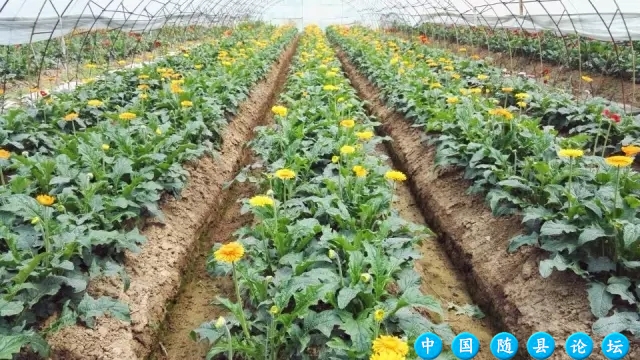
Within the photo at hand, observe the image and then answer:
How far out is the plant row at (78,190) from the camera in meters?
2.88

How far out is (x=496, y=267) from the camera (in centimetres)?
396

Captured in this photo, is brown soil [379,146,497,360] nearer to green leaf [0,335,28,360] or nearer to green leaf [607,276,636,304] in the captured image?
green leaf [607,276,636,304]

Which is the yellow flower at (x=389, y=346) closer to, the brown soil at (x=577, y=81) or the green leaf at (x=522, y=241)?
the green leaf at (x=522, y=241)

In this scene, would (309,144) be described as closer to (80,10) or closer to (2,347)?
(2,347)

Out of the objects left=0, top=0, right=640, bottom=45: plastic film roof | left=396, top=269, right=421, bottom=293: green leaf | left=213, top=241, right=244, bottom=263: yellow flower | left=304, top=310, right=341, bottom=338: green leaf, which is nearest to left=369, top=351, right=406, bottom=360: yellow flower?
left=213, top=241, right=244, bottom=263: yellow flower

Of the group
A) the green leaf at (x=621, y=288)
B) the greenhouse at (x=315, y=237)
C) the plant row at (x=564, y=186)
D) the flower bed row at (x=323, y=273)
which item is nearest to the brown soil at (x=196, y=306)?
the greenhouse at (x=315, y=237)

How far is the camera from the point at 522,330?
11.0 feet

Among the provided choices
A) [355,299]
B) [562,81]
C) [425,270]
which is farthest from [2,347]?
[562,81]

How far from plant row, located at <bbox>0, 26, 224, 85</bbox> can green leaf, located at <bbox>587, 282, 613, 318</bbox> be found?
7859 mm

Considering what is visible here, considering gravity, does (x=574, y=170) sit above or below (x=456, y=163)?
above

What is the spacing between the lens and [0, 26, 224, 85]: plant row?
1161 centimetres

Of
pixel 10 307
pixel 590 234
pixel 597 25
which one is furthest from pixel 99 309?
pixel 597 25

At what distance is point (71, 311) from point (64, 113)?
163 inches

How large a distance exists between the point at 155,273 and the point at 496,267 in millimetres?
2534
